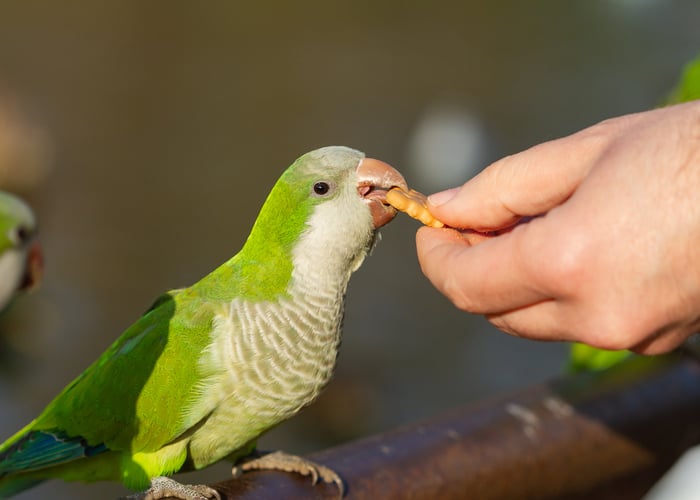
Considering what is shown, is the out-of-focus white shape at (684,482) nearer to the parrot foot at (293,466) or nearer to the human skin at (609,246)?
the human skin at (609,246)

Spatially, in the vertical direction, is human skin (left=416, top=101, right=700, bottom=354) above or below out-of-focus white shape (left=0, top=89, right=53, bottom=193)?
below

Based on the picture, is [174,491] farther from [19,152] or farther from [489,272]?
[19,152]

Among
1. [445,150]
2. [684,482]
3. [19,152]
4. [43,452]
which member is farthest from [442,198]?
[445,150]

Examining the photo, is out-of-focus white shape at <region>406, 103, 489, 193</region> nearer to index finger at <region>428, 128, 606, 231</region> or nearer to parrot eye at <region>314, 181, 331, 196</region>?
parrot eye at <region>314, 181, 331, 196</region>

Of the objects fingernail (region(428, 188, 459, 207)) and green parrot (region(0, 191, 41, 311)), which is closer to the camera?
fingernail (region(428, 188, 459, 207))

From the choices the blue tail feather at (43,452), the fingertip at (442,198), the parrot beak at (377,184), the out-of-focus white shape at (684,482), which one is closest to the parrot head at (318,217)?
the parrot beak at (377,184)

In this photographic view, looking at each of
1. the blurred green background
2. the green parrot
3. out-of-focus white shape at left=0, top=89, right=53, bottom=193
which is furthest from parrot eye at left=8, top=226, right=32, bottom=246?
out-of-focus white shape at left=0, top=89, right=53, bottom=193
